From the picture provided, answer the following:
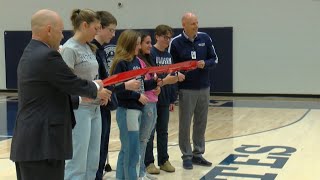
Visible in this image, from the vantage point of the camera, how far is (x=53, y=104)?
2.97 meters

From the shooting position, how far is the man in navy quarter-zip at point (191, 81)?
5.88 meters

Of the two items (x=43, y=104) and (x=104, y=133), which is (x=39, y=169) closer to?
(x=43, y=104)

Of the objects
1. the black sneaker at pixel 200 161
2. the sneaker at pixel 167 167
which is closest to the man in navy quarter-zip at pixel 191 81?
the black sneaker at pixel 200 161

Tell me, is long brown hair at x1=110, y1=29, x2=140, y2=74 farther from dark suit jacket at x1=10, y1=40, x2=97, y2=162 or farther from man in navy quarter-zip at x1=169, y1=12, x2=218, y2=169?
dark suit jacket at x1=10, y1=40, x2=97, y2=162

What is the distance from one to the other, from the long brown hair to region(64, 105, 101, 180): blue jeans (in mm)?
744

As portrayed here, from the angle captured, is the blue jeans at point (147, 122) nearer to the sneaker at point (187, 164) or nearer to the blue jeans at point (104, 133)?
the blue jeans at point (104, 133)

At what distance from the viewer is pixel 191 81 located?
590 centimetres

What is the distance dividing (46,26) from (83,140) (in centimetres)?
122

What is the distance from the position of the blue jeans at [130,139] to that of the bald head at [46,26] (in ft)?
5.62

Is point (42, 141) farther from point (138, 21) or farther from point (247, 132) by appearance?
point (138, 21)

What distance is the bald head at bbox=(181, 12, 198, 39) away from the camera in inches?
229

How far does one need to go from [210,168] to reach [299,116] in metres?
4.71

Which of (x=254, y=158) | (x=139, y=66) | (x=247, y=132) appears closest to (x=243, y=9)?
(x=247, y=132)

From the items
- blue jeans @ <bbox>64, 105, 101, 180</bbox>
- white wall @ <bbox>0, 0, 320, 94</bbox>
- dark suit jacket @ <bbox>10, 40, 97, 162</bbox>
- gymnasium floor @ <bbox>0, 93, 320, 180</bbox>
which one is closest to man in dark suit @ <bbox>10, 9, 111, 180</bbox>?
dark suit jacket @ <bbox>10, 40, 97, 162</bbox>
